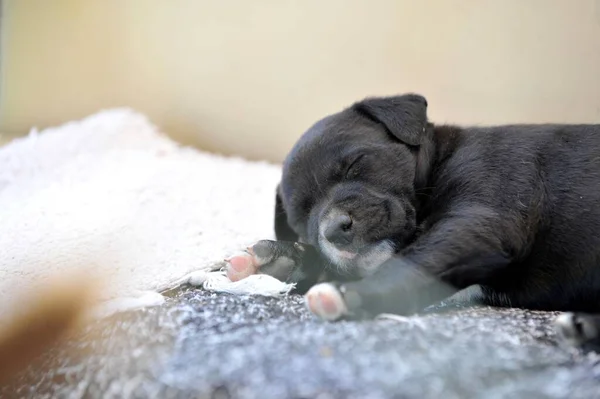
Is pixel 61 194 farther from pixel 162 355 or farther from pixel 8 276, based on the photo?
pixel 162 355

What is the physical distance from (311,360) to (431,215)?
2.73 ft

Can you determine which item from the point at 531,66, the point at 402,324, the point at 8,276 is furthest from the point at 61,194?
the point at 531,66

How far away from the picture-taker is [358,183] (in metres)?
2.02

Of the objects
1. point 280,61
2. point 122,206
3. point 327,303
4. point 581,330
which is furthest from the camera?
point 280,61

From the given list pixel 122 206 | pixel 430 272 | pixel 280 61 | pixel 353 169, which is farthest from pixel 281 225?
pixel 280 61

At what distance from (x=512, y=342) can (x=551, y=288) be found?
53cm

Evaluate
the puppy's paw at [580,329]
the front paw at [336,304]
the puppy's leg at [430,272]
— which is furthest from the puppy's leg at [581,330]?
the front paw at [336,304]

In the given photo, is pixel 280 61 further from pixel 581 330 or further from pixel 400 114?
pixel 581 330

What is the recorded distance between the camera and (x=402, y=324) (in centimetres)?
141

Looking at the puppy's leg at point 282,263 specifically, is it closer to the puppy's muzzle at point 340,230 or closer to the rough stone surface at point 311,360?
the puppy's muzzle at point 340,230

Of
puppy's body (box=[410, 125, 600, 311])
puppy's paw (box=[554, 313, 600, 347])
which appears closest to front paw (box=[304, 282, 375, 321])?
puppy's body (box=[410, 125, 600, 311])

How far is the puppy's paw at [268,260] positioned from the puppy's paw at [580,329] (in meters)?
0.94

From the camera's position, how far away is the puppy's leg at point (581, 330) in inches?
53.6

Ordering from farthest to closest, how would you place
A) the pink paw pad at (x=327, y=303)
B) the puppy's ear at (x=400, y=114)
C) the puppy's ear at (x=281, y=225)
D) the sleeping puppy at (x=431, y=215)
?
the puppy's ear at (x=281, y=225), the puppy's ear at (x=400, y=114), the sleeping puppy at (x=431, y=215), the pink paw pad at (x=327, y=303)
